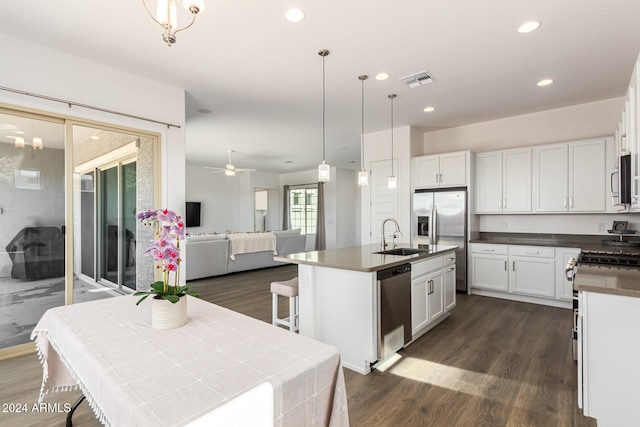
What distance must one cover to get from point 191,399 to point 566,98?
5.29 meters

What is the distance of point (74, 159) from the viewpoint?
3174 mm

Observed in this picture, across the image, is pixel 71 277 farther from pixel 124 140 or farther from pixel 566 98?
pixel 566 98

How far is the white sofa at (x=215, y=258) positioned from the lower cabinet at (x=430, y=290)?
3.94 m

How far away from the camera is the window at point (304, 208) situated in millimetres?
10430

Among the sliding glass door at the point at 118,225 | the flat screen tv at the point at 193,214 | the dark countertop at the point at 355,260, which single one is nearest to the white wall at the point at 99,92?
the sliding glass door at the point at 118,225

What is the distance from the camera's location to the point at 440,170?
5137 millimetres

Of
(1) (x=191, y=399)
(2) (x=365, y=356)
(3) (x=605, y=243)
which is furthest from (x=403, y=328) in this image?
(3) (x=605, y=243)

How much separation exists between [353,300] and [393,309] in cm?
37

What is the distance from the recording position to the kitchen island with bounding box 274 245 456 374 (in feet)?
8.14

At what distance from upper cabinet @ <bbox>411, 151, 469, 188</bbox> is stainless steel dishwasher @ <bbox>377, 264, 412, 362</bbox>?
2.71 meters

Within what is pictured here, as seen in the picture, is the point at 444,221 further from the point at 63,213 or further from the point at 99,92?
the point at 63,213

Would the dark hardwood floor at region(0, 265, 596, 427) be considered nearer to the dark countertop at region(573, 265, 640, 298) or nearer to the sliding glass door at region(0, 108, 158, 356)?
the sliding glass door at region(0, 108, 158, 356)

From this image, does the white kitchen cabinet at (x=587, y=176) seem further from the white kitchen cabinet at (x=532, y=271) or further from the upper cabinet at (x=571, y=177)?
the white kitchen cabinet at (x=532, y=271)

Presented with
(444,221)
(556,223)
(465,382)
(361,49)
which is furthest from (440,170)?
(465,382)
